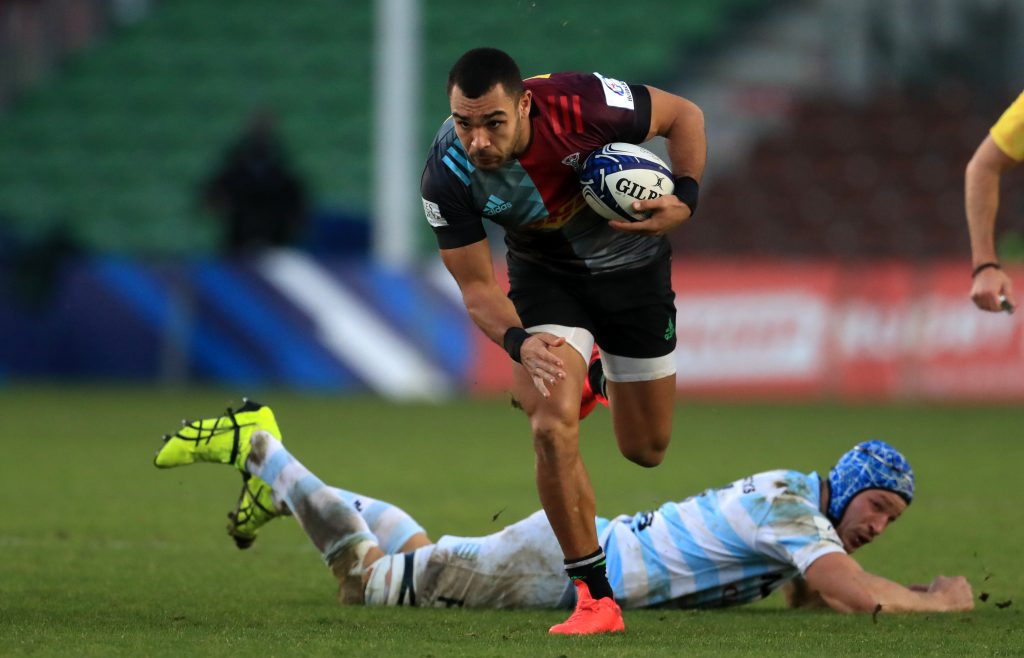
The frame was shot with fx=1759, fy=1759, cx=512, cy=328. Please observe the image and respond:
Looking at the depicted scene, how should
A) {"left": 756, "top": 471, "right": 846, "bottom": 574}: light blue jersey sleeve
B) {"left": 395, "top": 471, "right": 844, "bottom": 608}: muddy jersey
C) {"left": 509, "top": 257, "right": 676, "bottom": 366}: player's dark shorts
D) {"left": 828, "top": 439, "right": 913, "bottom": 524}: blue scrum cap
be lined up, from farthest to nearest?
1. {"left": 509, "top": 257, "right": 676, "bottom": 366}: player's dark shorts
2. {"left": 395, "top": 471, "right": 844, "bottom": 608}: muddy jersey
3. {"left": 828, "top": 439, "right": 913, "bottom": 524}: blue scrum cap
4. {"left": 756, "top": 471, "right": 846, "bottom": 574}: light blue jersey sleeve

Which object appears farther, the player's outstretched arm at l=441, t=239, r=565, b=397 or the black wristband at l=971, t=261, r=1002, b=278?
the black wristband at l=971, t=261, r=1002, b=278

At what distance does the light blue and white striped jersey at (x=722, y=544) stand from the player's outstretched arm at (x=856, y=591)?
5 centimetres

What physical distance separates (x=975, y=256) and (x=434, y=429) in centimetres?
901

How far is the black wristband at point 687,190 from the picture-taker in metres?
6.35

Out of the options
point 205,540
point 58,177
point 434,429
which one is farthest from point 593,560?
point 58,177

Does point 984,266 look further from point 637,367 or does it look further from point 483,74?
point 483,74

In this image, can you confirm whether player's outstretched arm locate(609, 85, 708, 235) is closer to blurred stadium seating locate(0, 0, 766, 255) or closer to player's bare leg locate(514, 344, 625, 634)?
player's bare leg locate(514, 344, 625, 634)

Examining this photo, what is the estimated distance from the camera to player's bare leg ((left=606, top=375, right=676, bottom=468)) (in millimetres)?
7352

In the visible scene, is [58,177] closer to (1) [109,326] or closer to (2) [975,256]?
(1) [109,326]

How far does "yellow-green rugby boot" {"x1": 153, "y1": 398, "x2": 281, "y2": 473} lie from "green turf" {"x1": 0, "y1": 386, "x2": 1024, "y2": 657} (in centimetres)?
50

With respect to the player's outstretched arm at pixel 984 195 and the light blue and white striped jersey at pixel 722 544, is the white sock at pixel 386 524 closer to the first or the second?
the light blue and white striped jersey at pixel 722 544

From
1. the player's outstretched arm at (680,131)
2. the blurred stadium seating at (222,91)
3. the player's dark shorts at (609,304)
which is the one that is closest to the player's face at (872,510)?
the player's dark shorts at (609,304)

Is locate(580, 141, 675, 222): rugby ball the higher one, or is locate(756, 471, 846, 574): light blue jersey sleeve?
locate(580, 141, 675, 222): rugby ball

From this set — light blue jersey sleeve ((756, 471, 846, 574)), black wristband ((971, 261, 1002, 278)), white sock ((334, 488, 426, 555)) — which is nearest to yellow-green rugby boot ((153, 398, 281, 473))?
white sock ((334, 488, 426, 555))
